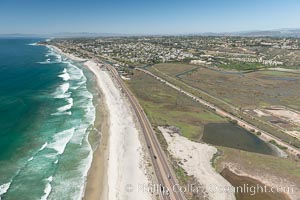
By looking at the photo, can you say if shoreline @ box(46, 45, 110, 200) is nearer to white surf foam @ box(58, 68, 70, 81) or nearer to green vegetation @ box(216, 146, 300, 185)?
green vegetation @ box(216, 146, 300, 185)

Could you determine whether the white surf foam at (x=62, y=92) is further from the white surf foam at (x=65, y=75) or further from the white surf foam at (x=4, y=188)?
the white surf foam at (x=4, y=188)

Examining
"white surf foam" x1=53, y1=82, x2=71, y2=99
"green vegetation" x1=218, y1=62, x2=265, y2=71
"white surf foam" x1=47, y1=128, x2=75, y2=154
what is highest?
"green vegetation" x1=218, y1=62, x2=265, y2=71

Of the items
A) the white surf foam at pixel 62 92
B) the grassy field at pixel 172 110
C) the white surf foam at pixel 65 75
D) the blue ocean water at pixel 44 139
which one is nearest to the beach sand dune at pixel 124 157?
the blue ocean water at pixel 44 139

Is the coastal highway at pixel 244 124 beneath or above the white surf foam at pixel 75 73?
beneath

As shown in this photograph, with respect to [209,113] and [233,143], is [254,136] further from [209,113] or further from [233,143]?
[209,113]

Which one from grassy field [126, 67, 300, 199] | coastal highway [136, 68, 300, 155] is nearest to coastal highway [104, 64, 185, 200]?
grassy field [126, 67, 300, 199]

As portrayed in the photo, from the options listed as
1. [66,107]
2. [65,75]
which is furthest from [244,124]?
[65,75]

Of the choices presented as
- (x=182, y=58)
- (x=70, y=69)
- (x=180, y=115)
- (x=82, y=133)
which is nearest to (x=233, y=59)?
(x=182, y=58)
